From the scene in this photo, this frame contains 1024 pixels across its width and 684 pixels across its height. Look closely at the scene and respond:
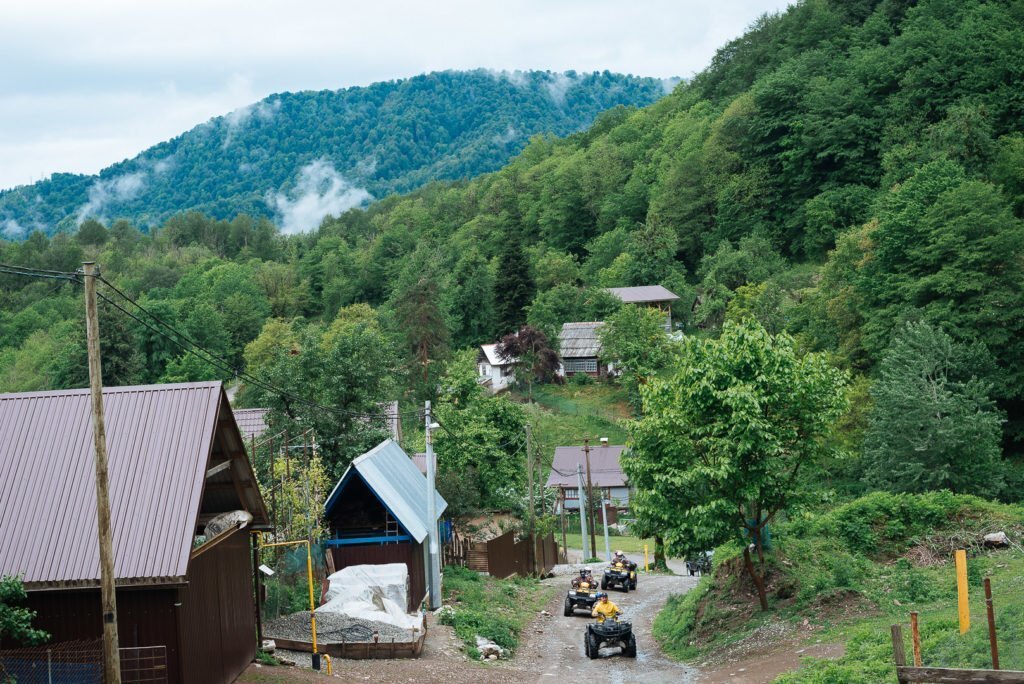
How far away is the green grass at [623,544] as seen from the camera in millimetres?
54656

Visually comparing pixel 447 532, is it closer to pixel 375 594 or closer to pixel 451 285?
pixel 375 594

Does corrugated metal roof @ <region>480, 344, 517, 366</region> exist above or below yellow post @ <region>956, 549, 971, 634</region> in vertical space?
above

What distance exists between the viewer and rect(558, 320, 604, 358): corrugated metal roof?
76.9m

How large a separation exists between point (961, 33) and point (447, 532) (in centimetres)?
6865

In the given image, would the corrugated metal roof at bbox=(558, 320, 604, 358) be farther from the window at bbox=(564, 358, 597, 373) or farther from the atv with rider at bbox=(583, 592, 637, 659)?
the atv with rider at bbox=(583, 592, 637, 659)

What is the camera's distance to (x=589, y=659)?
77.6 ft

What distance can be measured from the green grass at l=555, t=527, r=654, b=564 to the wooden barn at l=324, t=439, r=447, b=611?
25.5 m

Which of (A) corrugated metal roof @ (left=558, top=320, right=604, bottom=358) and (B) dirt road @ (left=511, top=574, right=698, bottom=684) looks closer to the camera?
(B) dirt road @ (left=511, top=574, right=698, bottom=684)

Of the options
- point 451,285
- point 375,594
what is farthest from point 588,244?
point 375,594

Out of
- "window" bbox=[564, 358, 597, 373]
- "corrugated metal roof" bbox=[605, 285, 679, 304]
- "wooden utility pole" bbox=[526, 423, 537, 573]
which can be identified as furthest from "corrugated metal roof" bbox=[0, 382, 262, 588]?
"corrugated metal roof" bbox=[605, 285, 679, 304]

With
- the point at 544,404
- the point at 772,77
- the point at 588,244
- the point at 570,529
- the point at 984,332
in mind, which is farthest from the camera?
the point at 588,244

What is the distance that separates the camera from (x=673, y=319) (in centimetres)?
8531

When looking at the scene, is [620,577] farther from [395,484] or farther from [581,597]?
[395,484]

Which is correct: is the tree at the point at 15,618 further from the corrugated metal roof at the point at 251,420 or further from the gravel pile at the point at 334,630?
the corrugated metal roof at the point at 251,420
